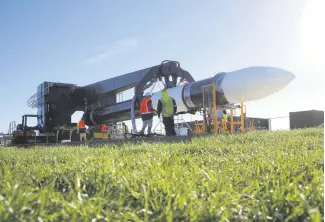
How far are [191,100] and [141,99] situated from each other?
2.71 meters

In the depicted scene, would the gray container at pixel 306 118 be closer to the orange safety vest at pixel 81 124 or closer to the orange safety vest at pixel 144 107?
the orange safety vest at pixel 144 107

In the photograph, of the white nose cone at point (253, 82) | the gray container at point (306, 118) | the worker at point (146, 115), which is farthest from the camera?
the gray container at point (306, 118)

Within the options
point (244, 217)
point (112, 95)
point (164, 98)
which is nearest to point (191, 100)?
point (164, 98)

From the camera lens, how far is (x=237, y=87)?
465 inches

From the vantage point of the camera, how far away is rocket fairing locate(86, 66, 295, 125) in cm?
1110

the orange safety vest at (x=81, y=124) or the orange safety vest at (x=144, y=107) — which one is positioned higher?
the orange safety vest at (x=144, y=107)

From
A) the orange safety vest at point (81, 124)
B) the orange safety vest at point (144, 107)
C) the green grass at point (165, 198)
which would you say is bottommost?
the green grass at point (165, 198)

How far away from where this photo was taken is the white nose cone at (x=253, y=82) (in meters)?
11.1

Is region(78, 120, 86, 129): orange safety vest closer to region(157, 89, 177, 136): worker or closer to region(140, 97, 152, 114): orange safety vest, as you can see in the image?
region(140, 97, 152, 114): orange safety vest

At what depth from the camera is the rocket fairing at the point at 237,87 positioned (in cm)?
1110

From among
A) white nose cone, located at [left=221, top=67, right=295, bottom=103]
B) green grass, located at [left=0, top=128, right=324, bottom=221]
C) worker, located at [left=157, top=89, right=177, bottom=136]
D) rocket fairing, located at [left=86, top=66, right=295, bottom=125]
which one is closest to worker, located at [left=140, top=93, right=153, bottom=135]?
rocket fairing, located at [left=86, top=66, right=295, bottom=125]

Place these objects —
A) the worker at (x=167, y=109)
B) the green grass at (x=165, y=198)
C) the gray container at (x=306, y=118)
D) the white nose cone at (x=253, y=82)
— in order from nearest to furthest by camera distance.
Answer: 1. the green grass at (x=165, y=198)
2. the white nose cone at (x=253, y=82)
3. the worker at (x=167, y=109)
4. the gray container at (x=306, y=118)

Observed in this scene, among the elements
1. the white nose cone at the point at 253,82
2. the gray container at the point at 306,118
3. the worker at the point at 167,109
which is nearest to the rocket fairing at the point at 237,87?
the white nose cone at the point at 253,82

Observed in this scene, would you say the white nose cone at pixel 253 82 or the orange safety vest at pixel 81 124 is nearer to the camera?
the white nose cone at pixel 253 82
